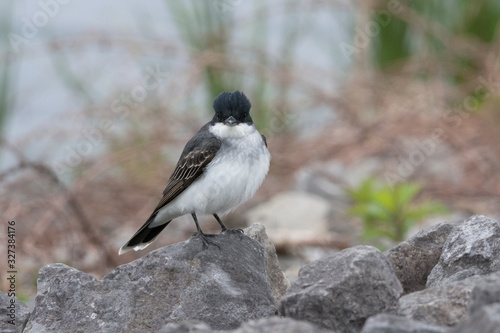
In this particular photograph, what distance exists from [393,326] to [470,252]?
Answer: 116 cm

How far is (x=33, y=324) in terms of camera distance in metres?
3.72

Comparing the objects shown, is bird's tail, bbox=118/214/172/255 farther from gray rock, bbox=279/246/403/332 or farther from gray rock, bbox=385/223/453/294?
gray rock, bbox=279/246/403/332

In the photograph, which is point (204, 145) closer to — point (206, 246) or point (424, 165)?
point (206, 246)

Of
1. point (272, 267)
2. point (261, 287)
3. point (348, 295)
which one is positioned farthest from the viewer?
point (272, 267)

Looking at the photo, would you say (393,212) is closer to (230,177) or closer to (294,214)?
(294,214)

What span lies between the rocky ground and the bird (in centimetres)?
37

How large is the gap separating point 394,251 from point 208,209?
3.61ft

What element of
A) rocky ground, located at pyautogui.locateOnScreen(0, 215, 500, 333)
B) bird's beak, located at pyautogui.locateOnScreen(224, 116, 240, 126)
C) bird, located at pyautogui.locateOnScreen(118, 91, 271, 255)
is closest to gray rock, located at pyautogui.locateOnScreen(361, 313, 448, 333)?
rocky ground, located at pyautogui.locateOnScreen(0, 215, 500, 333)

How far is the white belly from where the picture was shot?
4461 millimetres

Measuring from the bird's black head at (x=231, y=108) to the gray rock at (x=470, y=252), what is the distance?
4.59ft

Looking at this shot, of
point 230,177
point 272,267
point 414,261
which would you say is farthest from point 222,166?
point 414,261

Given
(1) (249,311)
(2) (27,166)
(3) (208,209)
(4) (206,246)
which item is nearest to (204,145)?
(3) (208,209)

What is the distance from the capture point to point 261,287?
12.7 feet

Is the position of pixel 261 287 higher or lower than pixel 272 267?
lower
